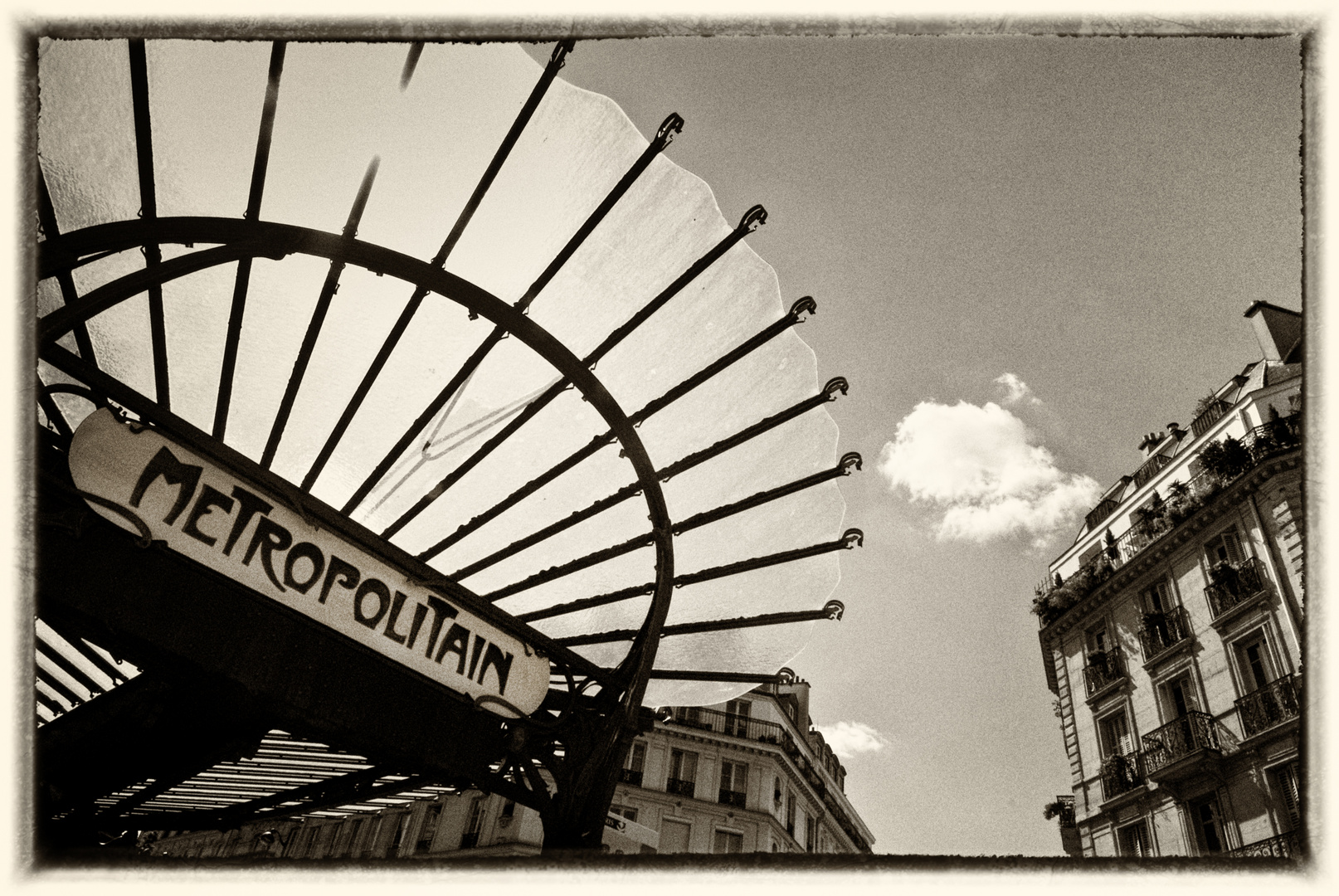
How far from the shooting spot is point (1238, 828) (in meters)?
22.2

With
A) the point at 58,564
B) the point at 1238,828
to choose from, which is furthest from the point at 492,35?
the point at 1238,828

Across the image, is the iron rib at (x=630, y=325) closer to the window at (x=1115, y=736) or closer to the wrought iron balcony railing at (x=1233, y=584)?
the wrought iron balcony railing at (x=1233, y=584)

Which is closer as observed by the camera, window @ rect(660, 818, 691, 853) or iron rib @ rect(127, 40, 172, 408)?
iron rib @ rect(127, 40, 172, 408)

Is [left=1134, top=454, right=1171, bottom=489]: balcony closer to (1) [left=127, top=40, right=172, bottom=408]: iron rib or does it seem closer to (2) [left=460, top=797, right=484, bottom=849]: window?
(2) [left=460, top=797, right=484, bottom=849]: window

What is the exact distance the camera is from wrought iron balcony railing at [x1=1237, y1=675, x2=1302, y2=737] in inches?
859

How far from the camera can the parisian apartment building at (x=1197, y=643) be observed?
73.6ft

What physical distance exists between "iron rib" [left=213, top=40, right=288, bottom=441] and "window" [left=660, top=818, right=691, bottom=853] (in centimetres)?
4078

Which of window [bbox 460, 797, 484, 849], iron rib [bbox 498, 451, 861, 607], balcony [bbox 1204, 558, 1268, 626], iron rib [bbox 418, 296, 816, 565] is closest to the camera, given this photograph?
iron rib [bbox 418, 296, 816, 565]

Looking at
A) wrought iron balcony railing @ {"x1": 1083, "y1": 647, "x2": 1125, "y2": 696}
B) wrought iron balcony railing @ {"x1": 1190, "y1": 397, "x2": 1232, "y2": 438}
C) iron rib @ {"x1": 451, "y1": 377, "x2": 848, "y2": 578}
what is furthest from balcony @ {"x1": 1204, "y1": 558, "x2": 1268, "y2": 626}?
iron rib @ {"x1": 451, "y1": 377, "x2": 848, "y2": 578}

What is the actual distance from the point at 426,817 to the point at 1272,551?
121 ft

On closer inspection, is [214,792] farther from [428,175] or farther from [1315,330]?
[1315,330]

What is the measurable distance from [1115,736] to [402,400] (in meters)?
30.2

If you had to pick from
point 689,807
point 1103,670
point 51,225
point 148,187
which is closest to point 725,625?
point 148,187

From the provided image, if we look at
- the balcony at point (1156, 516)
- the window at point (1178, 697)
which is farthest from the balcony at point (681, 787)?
the window at point (1178, 697)
